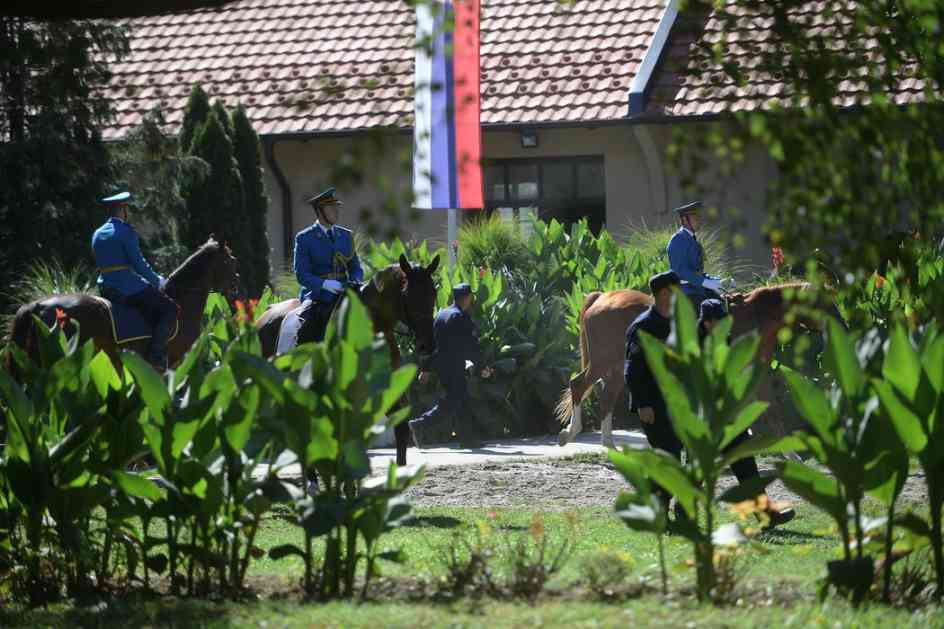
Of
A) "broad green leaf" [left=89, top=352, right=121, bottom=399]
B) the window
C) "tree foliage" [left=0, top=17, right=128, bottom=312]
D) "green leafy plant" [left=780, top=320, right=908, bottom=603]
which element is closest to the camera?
"green leafy plant" [left=780, top=320, right=908, bottom=603]

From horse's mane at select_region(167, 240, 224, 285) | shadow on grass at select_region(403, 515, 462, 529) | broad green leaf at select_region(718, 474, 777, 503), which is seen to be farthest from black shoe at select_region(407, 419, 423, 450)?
broad green leaf at select_region(718, 474, 777, 503)

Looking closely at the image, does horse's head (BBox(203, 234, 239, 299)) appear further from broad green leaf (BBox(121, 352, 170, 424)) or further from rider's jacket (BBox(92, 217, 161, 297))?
broad green leaf (BBox(121, 352, 170, 424))

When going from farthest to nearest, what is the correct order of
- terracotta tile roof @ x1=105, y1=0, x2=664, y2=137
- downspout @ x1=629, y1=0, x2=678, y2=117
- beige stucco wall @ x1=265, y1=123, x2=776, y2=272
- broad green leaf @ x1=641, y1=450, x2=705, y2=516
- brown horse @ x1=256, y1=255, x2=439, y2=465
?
terracotta tile roof @ x1=105, y1=0, x2=664, y2=137 < beige stucco wall @ x1=265, y1=123, x2=776, y2=272 < downspout @ x1=629, y1=0, x2=678, y2=117 < brown horse @ x1=256, y1=255, x2=439, y2=465 < broad green leaf @ x1=641, y1=450, x2=705, y2=516

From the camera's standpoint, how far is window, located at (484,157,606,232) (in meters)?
24.2

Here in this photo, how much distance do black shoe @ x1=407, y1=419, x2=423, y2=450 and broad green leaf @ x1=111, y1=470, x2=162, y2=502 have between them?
28.6 ft

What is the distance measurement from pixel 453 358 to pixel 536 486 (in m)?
3.49

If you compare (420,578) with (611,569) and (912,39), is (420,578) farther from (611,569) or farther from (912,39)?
(912,39)

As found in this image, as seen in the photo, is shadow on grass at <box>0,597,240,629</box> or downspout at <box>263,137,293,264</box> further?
downspout at <box>263,137,293,264</box>

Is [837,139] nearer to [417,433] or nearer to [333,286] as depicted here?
[333,286]

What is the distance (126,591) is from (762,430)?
387 inches

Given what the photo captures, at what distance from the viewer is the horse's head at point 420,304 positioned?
13.3 metres

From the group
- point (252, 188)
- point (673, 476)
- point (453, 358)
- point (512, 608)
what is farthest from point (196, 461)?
point (252, 188)

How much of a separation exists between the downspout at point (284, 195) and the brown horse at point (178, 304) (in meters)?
8.99

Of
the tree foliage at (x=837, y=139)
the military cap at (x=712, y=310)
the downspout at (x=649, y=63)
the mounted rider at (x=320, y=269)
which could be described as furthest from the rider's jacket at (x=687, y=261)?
the tree foliage at (x=837, y=139)
